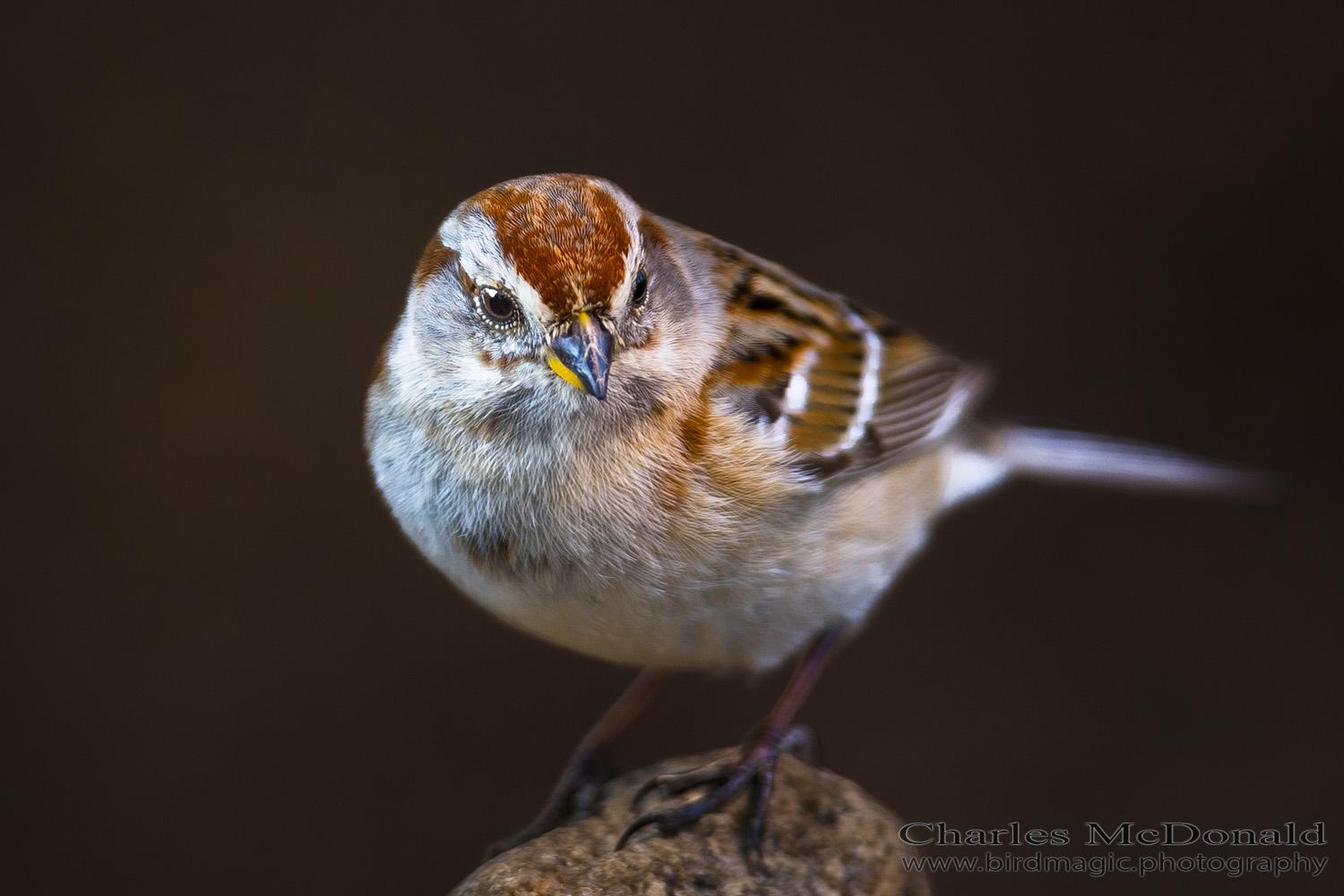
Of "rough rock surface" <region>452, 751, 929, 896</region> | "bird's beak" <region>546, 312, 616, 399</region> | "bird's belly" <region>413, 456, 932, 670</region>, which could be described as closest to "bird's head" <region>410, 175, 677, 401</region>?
"bird's beak" <region>546, 312, 616, 399</region>

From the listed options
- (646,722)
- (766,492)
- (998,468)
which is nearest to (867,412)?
(766,492)

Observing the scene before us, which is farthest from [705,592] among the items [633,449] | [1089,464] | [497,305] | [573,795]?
[1089,464]

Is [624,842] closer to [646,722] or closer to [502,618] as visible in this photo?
[502,618]

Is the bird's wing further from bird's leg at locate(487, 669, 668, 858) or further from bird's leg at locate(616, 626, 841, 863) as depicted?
bird's leg at locate(487, 669, 668, 858)

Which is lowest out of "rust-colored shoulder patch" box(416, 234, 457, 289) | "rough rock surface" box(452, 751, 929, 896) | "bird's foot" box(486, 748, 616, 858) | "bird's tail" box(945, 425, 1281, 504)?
"bird's foot" box(486, 748, 616, 858)

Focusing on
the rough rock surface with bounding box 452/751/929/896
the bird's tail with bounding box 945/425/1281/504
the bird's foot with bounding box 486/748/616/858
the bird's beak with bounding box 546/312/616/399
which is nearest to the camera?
the bird's beak with bounding box 546/312/616/399

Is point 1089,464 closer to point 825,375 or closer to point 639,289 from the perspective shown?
point 825,375

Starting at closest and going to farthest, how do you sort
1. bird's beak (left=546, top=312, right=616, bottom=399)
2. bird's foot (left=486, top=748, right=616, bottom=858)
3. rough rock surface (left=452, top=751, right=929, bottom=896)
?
bird's beak (left=546, top=312, right=616, bottom=399)
rough rock surface (left=452, top=751, right=929, bottom=896)
bird's foot (left=486, top=748, right=616, bottom=858)

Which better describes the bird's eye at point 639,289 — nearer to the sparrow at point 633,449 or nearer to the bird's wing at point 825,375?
the sparrow at point 633,449
